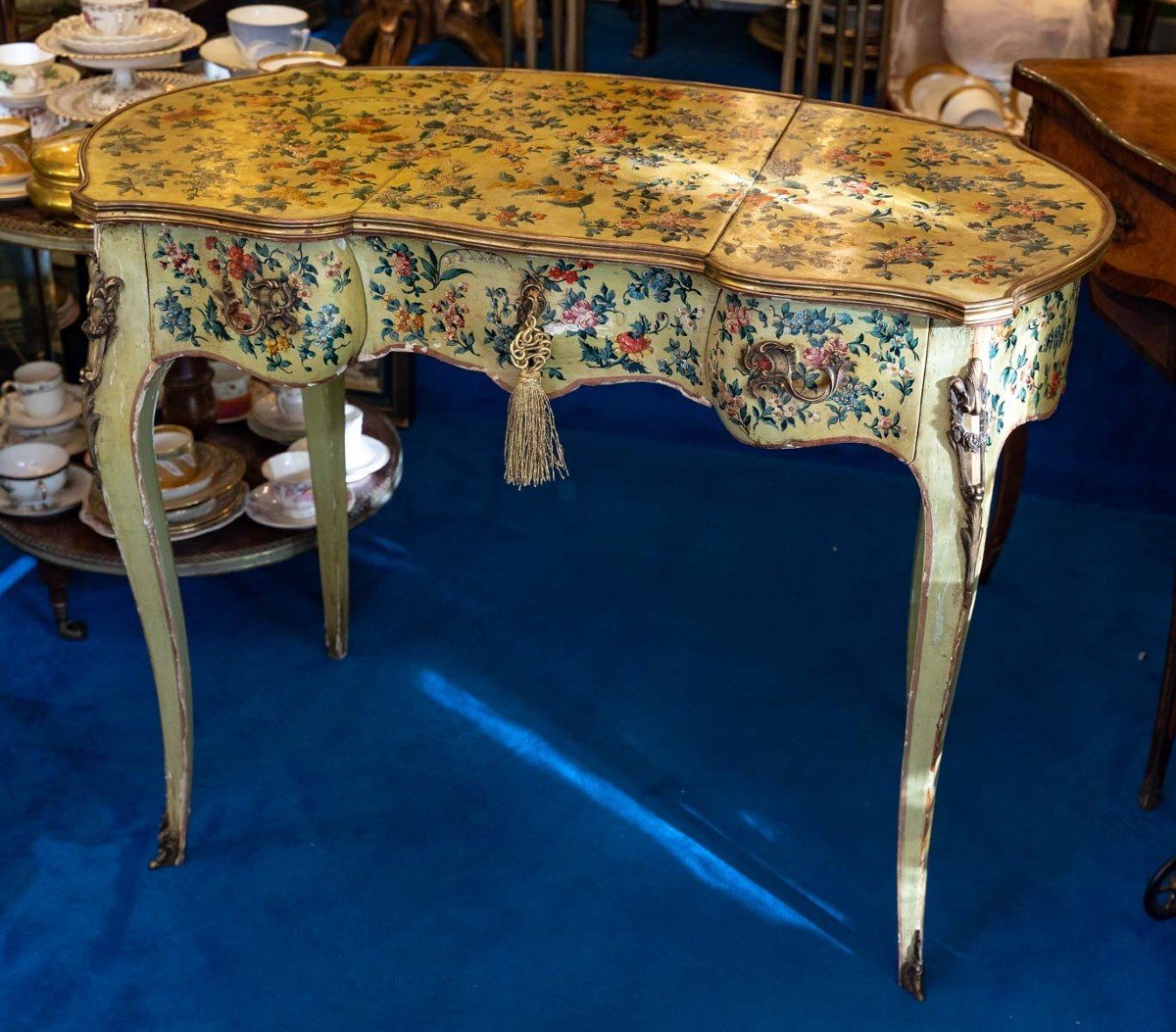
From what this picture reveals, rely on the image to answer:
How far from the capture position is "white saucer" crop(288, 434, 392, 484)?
2520 millimetres

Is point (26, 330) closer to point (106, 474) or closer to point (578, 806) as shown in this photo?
point (106, 474)

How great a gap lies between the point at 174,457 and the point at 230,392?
31 cm

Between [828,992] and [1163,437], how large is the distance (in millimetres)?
1413

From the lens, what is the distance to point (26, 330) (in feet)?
9.59

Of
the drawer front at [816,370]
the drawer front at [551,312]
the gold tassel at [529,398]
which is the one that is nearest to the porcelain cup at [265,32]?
the drawer front at [551,312]

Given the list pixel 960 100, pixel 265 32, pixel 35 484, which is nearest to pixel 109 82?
pixel 265 32

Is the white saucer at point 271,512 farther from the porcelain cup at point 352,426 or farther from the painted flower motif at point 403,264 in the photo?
the painted flower motif at point 403,264

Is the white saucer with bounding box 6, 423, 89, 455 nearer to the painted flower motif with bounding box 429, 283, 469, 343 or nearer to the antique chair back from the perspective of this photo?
the painted flower motif with bounding box 429, 283, 469, 343

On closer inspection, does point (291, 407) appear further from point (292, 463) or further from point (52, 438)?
point (52, 438)

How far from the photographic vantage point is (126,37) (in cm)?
227

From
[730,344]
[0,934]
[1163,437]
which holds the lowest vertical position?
[0,934]

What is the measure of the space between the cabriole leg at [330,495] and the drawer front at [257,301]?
18.7 inches

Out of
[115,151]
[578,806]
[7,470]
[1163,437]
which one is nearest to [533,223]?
[115,151]

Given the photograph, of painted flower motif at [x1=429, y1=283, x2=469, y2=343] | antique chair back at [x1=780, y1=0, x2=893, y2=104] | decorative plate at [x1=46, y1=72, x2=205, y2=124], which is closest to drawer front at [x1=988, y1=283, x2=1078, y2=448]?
painted flower motif at [x1=429, y1=283, x2=469, y2=343]
